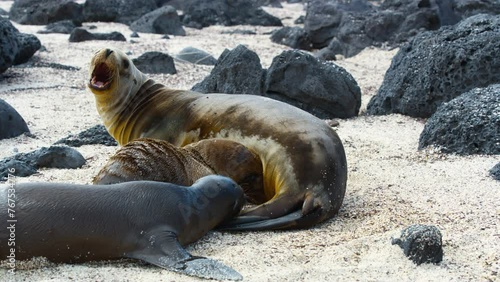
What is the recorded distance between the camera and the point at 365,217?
196 inches

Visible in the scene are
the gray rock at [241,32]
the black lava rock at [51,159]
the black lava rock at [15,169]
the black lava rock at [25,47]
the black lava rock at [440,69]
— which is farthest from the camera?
the gray rock at [241,32]

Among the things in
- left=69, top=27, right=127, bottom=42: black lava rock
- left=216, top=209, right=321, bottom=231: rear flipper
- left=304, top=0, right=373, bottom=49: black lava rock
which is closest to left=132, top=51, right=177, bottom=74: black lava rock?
left=69, top=27, right=127, bottom=42: black lava rock

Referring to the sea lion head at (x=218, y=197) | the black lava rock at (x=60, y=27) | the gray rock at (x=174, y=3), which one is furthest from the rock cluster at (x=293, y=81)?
the gray rock at (x=174, y=3)

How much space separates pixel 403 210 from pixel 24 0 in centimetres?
1478

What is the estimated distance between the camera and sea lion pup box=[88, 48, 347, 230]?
4.93 meters

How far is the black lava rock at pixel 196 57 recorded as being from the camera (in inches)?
484

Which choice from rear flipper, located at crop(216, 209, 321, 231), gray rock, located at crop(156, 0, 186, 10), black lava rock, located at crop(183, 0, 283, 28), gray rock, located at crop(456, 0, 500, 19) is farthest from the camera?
gray rock, located at crop(156, 0, 186, 10)

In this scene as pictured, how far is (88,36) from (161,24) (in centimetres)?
258

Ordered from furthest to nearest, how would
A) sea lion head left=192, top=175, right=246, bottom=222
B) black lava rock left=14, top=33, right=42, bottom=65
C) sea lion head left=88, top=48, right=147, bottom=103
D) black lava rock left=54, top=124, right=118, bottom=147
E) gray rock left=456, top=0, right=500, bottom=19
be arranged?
1. gray rock left=456, top=0, right=500, bottom=19
2. black lava rock left=14, top=33, right=42, bottom=65
3. black lava rock left=54, top=124, right=118, bottom=147
4. sea lion head left=88, top=48, right=147, bottom=103
5. sea lion head left=192, top=175, right=246, bottom=222

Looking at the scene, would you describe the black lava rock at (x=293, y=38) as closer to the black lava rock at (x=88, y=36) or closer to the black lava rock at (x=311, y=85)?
the black lava rock at (x=88, y=36)

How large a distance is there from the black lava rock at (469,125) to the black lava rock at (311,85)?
1633mm

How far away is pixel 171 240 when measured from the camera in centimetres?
412

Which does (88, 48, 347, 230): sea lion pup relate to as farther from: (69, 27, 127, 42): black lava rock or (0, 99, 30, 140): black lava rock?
(69, 27, 127, 42): black lava rock

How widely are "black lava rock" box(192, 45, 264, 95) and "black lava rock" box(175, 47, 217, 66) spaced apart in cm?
405
